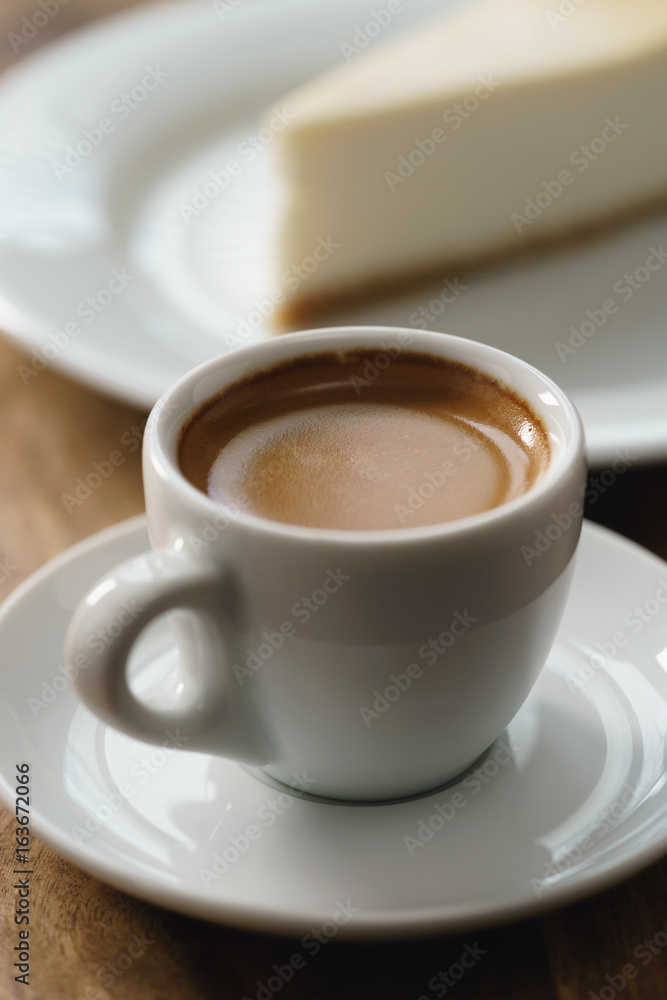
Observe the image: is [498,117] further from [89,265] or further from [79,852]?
[79,852]

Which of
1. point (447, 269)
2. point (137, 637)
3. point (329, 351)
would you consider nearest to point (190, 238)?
point (447, 269)

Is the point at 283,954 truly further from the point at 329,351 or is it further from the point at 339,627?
the point at 329,351

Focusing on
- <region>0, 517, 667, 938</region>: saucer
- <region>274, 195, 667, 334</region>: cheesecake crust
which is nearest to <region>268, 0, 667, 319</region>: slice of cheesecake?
<region>274, 195, 667, 334</region>: cheesecake crust

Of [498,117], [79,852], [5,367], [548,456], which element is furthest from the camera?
[498,117]

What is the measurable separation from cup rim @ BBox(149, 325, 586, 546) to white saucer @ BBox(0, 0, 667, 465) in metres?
0.26

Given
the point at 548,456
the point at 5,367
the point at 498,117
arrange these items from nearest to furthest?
the point at 548,456
the point at 5,367
the point at 498,117

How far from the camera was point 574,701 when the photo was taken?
762mm

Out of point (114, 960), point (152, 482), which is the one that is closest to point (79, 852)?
point (114, 960)

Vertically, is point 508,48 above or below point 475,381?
below

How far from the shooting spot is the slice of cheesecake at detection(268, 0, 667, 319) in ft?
5.02

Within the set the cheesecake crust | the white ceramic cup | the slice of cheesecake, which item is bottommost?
the cheesecake crust

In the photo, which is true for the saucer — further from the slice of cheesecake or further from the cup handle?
the slice of cheesecake

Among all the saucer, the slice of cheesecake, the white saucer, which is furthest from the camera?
the slice of cheesecake

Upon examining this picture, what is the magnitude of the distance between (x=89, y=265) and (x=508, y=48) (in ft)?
2.49
